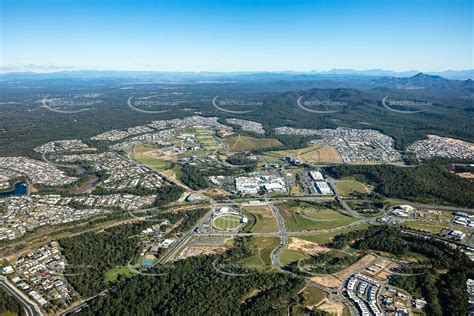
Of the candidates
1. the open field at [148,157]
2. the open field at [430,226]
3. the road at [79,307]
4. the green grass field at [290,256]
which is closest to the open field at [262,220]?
the green grass field at [290,256]

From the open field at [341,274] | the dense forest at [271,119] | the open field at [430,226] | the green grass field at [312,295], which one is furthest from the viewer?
the dense forest at [271,119]

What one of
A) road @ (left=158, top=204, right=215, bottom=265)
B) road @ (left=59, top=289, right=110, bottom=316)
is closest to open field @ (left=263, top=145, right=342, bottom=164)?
road @ (left=158, top=204, right=215, bottom=265)

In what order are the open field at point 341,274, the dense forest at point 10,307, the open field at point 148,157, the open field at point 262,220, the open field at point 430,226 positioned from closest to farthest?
the dense forest at point 10,307
the open field at point 341,274
the open field at point 430,226
the open field at point 262,220
the open field at point 148,157

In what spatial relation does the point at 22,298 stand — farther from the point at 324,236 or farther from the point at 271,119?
the point at 271,119

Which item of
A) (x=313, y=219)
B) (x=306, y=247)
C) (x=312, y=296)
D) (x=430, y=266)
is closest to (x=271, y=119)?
(x=313, y=219)

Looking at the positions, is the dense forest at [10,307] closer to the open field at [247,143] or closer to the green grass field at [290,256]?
the green grass field at [290,256]

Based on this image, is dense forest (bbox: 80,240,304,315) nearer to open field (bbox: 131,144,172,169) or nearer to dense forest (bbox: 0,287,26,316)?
dense forest (bbox: 0,287,26,316)
